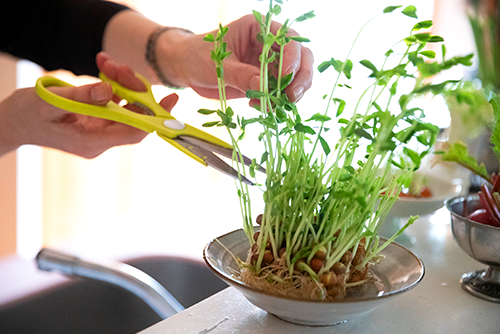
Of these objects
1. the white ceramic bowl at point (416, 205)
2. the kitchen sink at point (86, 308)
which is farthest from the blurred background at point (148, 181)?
the white ceramic bowl at point (416, 205)

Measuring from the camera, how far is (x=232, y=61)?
0.58m

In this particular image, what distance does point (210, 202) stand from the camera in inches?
42.1

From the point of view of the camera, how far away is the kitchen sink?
84 cm

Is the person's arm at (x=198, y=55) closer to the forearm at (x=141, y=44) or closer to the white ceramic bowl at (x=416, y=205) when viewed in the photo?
the forearm at (x=141, y=44)

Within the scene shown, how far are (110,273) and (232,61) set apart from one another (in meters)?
0.42

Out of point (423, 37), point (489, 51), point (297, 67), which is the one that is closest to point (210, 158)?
point (297, 67)

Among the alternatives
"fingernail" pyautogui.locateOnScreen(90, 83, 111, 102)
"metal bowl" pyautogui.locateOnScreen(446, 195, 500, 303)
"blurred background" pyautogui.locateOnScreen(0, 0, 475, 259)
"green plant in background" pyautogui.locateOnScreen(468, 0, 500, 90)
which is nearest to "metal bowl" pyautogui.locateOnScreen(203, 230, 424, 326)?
"metal bowl" pyautogui.locateOnScreen(446, 195, 500, 303)

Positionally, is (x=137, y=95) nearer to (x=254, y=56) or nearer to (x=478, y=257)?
(x=254, y=56)

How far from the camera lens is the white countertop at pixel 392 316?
0.47m

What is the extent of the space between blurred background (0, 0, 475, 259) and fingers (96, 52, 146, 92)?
1.24 feet

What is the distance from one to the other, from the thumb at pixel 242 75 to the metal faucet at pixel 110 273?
0.39 m

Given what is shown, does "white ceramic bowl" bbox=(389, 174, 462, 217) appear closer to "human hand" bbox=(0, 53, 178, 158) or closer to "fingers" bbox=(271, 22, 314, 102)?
"fingers" bbox=(271, 22, 314, 102)

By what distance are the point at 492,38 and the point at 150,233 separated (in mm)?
1377

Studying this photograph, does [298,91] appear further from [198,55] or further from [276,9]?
[198,55]
